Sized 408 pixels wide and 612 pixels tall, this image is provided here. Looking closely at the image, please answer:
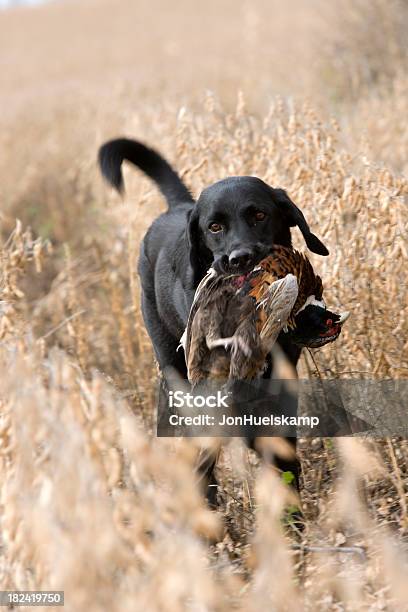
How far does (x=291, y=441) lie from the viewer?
3.33 metres

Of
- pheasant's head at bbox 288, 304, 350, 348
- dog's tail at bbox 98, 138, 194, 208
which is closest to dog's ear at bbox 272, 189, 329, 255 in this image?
pheasant's head at bbox 288, 304, 350, 348

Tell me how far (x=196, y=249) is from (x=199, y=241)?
0.04 meters

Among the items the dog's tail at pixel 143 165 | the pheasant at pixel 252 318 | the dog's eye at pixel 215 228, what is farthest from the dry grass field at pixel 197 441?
the dog's eye at pixel 215 228

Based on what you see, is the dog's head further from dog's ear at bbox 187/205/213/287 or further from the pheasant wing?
the pheasant wing

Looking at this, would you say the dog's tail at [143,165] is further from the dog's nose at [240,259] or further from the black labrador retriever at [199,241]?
the dog's nose at [240,259]

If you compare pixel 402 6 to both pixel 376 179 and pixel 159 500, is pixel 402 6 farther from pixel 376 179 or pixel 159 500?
pixel 159 500

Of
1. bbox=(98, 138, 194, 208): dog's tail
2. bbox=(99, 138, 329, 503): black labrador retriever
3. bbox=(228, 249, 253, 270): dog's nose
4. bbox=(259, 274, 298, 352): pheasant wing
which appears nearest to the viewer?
bbox=(259, 274, 298, 352): pheasant wing

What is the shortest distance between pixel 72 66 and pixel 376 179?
63.7 feet

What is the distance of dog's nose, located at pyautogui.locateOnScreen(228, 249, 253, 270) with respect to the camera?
3.04m

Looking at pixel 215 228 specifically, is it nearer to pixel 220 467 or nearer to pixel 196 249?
pixel 196 249

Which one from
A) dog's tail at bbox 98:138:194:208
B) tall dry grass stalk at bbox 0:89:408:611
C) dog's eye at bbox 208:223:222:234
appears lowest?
tall dry grass stalk at bbox 0:89:408:611

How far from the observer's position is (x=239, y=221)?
3367 mm
